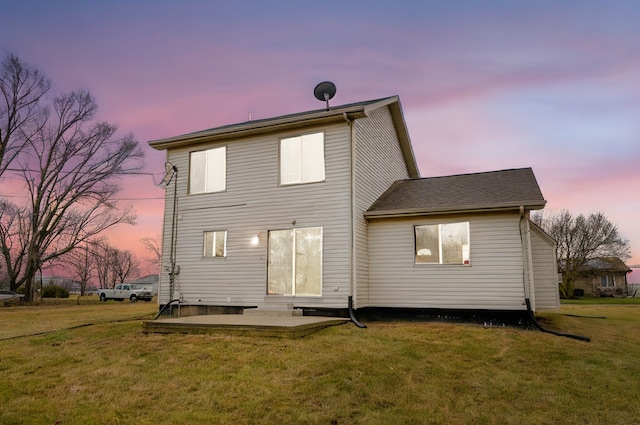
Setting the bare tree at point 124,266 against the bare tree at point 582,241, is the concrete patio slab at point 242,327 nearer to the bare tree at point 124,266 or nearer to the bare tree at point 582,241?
the bare tree at point 582,241

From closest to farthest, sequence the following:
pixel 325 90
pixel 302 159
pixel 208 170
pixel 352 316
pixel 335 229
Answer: pixel 352 316
pixel 335 229
pixel 302 159
pixel 208 170
pixel 325 90

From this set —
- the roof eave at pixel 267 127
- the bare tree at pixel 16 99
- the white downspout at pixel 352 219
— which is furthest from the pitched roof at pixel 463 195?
the bare tree at pixel 16 99

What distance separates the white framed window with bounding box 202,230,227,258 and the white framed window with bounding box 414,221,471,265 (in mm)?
5523

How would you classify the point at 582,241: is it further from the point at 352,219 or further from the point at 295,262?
the point at 295,262

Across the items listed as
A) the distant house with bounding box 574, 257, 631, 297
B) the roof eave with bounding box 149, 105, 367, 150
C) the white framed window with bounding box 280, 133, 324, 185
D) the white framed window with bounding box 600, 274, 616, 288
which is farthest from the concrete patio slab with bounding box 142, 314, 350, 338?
the white framed window with bounding box 600, 274, 616, 288

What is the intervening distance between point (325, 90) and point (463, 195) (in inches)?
212

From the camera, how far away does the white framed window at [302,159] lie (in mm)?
11562

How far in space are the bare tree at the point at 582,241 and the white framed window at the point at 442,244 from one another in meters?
30.8

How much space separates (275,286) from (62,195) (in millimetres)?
22854

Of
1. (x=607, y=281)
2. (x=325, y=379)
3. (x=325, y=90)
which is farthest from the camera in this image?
(x=607, y=281)

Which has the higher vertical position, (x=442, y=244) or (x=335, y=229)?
(x=335, y=229)

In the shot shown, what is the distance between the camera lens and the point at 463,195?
11.5 meters

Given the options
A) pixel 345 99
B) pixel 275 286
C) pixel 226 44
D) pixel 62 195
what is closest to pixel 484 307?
pixel 275 286

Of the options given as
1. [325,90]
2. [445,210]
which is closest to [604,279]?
[445,210]
